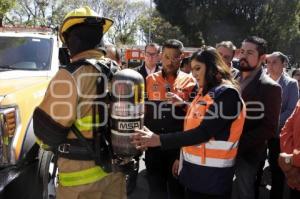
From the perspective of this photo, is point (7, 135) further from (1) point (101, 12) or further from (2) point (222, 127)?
(1) point (101, 12)

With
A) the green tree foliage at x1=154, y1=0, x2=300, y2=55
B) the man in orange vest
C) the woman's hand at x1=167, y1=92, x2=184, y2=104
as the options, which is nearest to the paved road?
the man in orange vest

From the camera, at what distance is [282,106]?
17.1 feet

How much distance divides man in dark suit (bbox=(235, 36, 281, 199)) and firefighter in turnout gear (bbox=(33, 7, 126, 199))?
1.66 metres

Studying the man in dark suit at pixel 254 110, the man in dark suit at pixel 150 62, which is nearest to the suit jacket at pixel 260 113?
the man in dark suit at pixel 254 110

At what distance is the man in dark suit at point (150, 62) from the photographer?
5.26 m

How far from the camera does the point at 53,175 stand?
13.3 feet

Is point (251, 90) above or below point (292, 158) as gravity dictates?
above

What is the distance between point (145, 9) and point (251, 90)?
163 ft

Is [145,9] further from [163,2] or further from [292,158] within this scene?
[292,158]

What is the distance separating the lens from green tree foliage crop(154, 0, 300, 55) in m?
34.9

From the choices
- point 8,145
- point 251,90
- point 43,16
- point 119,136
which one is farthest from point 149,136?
point 43,16

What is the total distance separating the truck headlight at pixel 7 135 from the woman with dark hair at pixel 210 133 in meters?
1.30

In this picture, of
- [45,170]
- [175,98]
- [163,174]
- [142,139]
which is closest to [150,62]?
[163,174]

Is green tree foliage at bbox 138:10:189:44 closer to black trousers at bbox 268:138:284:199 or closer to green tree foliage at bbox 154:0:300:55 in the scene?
green tree foliage at bbox 154:0:300:55
